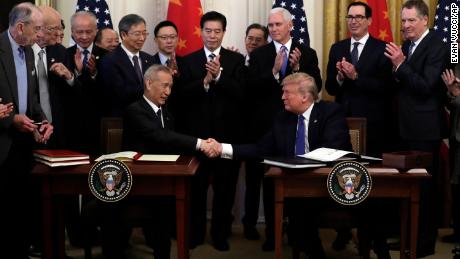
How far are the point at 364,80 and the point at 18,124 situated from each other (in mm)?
2826

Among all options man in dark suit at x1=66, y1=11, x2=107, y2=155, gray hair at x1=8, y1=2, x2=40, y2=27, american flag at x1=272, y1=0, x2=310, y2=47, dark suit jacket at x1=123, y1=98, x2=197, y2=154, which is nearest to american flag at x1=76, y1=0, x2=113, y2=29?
man in dark suit at x1=66, y1=11, x2=107, y2=155

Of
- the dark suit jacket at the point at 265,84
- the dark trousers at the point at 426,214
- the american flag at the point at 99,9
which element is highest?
the american flag at the point at 99,9

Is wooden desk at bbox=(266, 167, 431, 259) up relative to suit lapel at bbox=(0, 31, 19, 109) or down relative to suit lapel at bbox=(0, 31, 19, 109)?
down

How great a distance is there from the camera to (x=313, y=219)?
187 inches

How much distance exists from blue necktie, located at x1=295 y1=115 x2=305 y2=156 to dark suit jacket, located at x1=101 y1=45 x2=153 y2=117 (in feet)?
4.68

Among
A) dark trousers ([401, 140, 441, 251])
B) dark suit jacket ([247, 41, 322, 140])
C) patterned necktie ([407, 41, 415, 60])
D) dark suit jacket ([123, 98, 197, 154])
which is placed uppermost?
patterned necktie ([407, 41, 415, 60])

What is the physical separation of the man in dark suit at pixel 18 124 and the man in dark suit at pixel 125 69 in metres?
0.81

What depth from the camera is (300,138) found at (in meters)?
5.12

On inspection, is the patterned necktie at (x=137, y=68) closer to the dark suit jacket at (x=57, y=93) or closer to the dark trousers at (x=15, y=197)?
the dark suit jacket at (x=57, y=93)

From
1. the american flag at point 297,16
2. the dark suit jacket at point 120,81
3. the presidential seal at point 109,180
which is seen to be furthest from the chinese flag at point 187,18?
the presidential seal at point 109,180

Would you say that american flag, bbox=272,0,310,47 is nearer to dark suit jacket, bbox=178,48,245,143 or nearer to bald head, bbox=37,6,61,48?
dark suit jacket, bbox=178,48,245,143

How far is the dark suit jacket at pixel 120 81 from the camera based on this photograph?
19.1ft

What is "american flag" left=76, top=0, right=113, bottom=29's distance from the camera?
7086 millimetres

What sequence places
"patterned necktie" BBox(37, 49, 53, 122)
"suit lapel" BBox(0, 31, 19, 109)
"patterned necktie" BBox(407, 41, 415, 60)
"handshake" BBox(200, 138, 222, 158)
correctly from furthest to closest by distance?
"patterned necktie" BBox(407, 41, 415, 60), "patterned necktie" BBox(37, 49, 53, 122), "handshake" BBox(200, 138, 222, 158), "suit lapel" BBox(0, 31, 19, 109)
